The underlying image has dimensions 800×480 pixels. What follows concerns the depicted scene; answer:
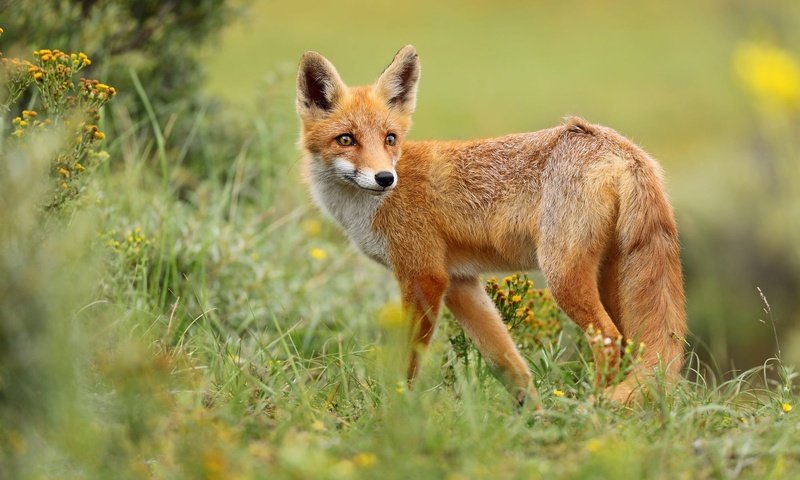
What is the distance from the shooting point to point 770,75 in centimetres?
1015

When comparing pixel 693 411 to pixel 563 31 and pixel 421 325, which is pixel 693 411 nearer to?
pixel 421 325

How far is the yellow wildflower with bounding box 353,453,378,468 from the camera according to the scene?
2.94m

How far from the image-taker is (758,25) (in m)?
13.8

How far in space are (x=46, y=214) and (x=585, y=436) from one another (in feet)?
8.14

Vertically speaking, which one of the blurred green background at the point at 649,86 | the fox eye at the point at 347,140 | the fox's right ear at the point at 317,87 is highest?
the fox's right ear at the point at 317,87

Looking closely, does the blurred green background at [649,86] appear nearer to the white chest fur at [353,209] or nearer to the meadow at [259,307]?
the meadow at [259,307]

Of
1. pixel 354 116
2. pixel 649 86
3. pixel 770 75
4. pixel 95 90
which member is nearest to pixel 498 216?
pixel 354 116

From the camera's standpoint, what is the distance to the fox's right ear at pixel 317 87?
5.43m

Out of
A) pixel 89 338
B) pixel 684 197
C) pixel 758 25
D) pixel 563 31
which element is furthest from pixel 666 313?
pixel 563 31

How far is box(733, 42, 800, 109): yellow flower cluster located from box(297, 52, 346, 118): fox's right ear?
256 inches

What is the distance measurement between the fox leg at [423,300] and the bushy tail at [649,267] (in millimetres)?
1008

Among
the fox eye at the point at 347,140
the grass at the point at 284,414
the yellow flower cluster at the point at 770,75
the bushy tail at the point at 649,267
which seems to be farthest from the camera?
the yellow flower cluster at the point at 770,75

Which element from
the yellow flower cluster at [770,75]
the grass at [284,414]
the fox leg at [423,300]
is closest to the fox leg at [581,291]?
the grass at [284,414]

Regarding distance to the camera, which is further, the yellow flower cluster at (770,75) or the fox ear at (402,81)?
the yellow flower cluster at (770,75)
